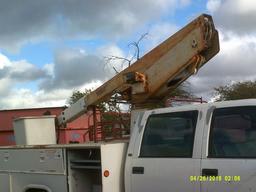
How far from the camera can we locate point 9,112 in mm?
16219

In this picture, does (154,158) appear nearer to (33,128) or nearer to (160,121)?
(160,121)

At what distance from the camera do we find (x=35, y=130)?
27.7 ft

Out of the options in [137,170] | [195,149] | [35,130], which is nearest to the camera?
[195,149]

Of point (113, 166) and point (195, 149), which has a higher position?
point (195, 149)

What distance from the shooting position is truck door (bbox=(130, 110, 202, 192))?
541 cm

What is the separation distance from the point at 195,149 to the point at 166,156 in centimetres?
40

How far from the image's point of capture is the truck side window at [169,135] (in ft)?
18.2

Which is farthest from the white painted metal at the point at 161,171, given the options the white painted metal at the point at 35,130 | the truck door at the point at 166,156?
the white painted metal at the point at 35,130

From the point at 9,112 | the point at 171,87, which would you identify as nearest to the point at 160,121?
the point at 171,87

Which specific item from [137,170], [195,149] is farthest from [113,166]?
[195,149]

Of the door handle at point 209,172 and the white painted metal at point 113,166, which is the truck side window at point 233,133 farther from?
the white painted metal at point 113,166
